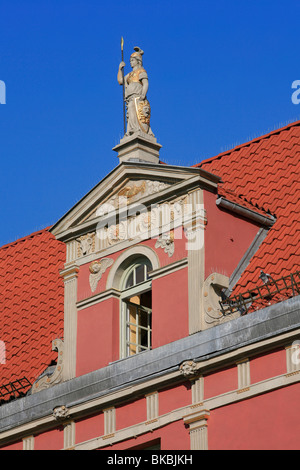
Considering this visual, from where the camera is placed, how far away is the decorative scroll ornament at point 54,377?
2908cm

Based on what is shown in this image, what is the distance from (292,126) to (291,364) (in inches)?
340

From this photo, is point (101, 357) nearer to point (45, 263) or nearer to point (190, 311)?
point (190, 311)

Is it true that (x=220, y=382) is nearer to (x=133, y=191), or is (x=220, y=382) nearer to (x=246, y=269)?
(x=246, y=269)

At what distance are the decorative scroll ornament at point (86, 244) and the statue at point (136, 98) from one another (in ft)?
7.26

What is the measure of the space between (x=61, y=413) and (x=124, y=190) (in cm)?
455

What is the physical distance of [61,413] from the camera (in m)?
28.2

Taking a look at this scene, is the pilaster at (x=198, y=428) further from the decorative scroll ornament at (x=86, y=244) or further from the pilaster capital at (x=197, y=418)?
the decorative scroll ornament at (x=86, y=244)

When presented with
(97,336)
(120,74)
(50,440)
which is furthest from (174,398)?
(120,74)

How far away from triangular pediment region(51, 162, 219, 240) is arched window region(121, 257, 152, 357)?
1.30m

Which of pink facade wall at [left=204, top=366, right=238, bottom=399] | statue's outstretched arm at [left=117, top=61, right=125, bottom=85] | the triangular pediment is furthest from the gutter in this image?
statue's outstretched arm at [left=117, top=61, right=125, bottom=85]

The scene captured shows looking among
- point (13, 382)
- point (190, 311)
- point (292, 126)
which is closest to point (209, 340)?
point (190, 311)

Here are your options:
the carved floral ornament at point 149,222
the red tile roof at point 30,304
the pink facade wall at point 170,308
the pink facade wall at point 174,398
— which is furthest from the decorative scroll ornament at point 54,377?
the pink facade wall at point 174,398
